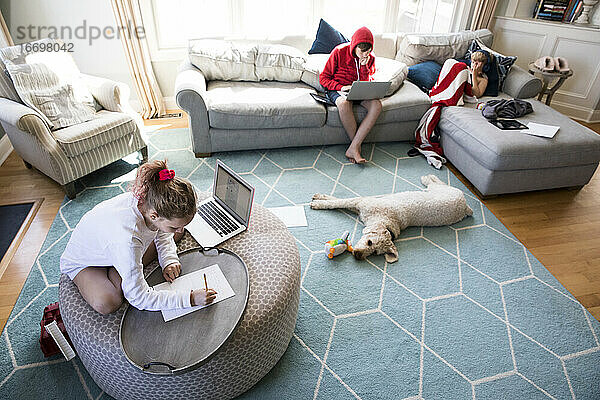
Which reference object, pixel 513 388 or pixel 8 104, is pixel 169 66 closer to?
pixel 8 104

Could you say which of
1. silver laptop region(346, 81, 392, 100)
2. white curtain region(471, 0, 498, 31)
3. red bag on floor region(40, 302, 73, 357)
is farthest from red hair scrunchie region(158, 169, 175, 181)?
white curtain region(471, 0, 498, 31)

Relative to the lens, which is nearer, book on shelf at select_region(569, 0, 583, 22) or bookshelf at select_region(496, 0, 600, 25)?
book on shelf at select_region(569, 0, 583, 22)

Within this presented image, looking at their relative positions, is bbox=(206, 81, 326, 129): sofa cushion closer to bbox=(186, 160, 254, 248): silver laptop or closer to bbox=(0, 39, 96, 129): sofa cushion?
bbox=(0, 39, 96, 129): sofa cushion

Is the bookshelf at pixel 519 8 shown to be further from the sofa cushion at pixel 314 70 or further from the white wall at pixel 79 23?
the white wall at pixel 79 23

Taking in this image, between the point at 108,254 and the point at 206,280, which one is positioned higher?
the point at 108,254

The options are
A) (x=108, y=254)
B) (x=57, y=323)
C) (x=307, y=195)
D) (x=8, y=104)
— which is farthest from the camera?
(x=307, y=195)

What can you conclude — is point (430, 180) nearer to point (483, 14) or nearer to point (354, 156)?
point (354, 156)

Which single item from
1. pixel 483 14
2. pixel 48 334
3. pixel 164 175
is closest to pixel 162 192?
pixel 164 175

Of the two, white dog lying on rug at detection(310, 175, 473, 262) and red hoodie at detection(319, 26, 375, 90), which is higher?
red hoodie at detection(319, 26, 375, 90)

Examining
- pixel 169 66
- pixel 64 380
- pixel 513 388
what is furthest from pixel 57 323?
Result: pixel 169 66

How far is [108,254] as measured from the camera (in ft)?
4.38

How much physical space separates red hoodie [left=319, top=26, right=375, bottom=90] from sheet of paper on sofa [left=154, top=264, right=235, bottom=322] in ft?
7.18

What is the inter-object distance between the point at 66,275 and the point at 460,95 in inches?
123

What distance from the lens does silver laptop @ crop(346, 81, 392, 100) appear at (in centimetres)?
290
